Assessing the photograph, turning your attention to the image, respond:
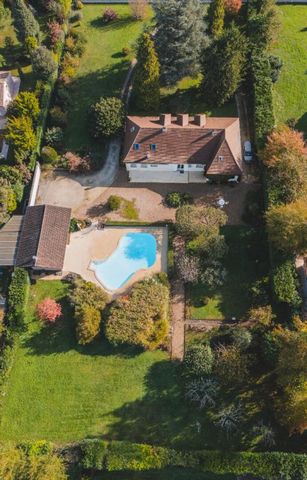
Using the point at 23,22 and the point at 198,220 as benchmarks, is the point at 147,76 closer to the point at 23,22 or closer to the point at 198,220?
the point at 198,220

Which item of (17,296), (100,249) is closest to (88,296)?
(100,249)

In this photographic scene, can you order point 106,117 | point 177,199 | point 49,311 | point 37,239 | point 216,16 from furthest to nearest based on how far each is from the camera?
point 216,16 < point 106,117 < point 177,199 < point 37,239 < point 49,311

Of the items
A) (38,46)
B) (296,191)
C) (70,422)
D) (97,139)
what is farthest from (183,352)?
(38,46)

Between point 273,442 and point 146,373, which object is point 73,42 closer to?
point 146,373

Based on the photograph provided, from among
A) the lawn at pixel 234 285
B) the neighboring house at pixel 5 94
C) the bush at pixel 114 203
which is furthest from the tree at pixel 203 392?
the neighboring house at pixel 5 94

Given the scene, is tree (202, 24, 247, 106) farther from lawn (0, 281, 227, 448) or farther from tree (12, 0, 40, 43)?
lawn (0, 281, 227, 448)

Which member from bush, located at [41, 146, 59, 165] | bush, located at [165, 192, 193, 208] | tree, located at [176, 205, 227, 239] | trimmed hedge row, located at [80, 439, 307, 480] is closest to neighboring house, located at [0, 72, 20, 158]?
bush, located at [41, 146, 59, 165]
